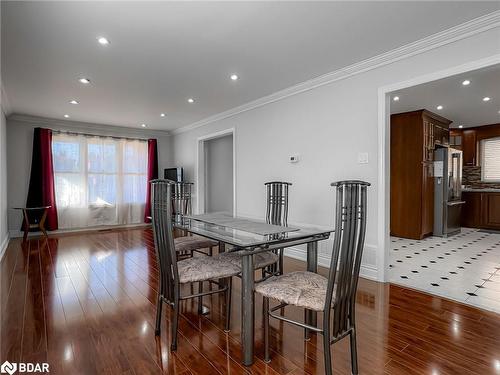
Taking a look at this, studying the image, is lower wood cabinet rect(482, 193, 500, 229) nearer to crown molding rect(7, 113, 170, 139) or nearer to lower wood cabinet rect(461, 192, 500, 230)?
lower wood cabinet rect(461, 192, 500, 230)

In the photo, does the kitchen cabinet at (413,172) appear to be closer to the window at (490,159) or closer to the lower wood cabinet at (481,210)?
the lower wood cabinet at (481,210)

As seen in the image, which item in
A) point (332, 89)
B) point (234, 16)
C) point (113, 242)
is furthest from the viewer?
point (113, 242)

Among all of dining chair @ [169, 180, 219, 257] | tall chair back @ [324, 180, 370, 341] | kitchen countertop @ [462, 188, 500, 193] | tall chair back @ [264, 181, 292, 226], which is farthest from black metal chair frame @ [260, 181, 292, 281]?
kitchen countertop @ [462, 188, 500, 193]

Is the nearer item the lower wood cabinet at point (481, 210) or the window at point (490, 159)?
the lower wood cabinet at point (481, 210)

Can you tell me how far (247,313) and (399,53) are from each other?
296 centimetres

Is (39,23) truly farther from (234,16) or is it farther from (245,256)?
(245,256)

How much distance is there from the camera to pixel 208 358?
1.75m

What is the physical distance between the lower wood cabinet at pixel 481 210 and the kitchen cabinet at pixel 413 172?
6.15 feet

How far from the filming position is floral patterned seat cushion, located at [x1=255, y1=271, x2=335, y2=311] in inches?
61.3

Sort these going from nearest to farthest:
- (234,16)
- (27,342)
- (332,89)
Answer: (27,342), (234,16), (332,89)

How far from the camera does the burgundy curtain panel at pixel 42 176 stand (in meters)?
5.78

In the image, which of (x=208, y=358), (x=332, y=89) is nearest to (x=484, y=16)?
(x=332, y=89)

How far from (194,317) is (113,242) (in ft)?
11.9

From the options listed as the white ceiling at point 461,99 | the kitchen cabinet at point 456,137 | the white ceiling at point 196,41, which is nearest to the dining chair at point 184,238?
the white ceiling at point 196,41
